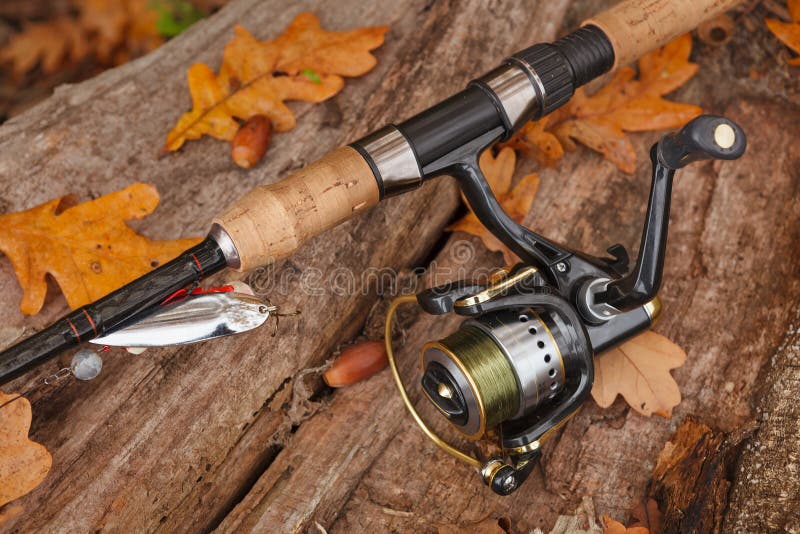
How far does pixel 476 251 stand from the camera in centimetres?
247

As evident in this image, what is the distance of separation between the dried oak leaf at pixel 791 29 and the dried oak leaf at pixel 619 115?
337 mm

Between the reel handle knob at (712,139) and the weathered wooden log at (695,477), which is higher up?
the reel handle knob at (712,139)

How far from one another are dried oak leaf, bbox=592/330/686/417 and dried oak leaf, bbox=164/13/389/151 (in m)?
1.33

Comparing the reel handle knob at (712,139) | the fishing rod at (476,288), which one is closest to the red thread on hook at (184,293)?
the fishing rod at (476,288)

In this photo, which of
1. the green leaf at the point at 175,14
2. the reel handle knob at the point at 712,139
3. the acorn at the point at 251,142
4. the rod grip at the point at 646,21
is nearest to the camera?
the reel handle knob at the point at 712,139

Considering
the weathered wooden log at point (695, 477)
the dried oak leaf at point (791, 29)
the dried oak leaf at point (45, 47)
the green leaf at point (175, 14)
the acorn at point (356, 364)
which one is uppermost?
the dried oak leaf at point (45, 47)

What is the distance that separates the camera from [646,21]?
2.33m

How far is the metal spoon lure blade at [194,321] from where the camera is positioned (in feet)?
6.18

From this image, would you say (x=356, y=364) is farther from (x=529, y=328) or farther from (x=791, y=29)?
(x=791, y=29)

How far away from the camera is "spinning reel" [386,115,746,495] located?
1894 millimetres

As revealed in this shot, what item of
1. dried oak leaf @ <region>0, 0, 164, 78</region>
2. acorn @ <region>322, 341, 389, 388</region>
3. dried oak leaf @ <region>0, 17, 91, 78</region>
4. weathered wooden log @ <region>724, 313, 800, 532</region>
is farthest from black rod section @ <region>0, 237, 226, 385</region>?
dried oak leaf @ <region>0, 17, 91, 78</region>

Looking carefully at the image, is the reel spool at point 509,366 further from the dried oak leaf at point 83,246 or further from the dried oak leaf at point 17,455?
the dried oak leaf at point 17,455

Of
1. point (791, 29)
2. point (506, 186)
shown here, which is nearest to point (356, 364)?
point (506, 186)

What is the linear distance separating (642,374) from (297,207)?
1190 mm
